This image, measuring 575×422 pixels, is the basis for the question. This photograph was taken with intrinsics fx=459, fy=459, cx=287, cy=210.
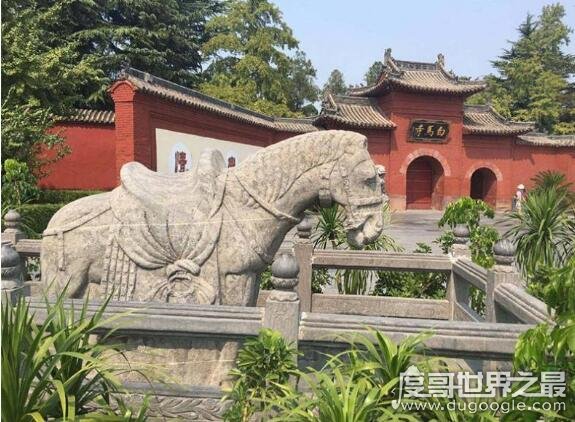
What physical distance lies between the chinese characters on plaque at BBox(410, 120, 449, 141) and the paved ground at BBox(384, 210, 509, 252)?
347cm

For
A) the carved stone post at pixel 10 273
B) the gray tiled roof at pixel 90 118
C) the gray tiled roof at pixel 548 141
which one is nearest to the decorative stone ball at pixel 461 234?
the carved stone post at pixel 10 273

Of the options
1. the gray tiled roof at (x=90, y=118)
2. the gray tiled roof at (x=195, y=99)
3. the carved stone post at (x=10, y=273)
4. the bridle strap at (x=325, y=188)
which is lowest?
the carved stone post at (x=10, y=273)

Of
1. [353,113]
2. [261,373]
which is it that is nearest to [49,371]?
[261,373]

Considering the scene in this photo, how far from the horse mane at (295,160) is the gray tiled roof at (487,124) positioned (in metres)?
20.2

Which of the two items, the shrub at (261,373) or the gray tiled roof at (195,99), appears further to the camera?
the gray tiled roof at (195,99)

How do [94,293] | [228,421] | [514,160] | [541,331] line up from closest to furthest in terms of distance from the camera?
[541,331] < [228,421] < [94,293] < [514,160]

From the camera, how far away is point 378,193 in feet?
9.43

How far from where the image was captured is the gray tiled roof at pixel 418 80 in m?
20.2

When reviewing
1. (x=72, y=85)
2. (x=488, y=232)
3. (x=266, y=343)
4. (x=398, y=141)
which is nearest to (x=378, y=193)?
(x=266, y=343)

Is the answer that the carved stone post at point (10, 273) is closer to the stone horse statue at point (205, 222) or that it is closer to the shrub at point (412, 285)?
the stone horse statue at point (205, 222)

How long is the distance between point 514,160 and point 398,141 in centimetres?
624

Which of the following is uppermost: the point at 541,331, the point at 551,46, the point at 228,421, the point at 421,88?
the point at 551,46

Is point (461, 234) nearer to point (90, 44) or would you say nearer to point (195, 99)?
point (195, 99)

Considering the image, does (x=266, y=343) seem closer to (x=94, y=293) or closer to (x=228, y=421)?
(x=228, y=421)
